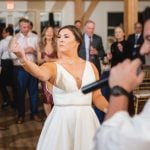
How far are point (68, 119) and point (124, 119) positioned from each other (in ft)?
6.40

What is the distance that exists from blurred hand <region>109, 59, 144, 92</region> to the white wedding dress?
1.87 metres

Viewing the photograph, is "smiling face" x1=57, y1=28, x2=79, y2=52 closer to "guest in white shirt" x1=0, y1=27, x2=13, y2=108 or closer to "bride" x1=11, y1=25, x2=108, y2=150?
"bride" x1=11, y1=25, x2=108, y2=150

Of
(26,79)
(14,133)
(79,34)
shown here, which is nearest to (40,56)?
(26,79)

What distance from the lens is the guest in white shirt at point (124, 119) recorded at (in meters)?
1.13

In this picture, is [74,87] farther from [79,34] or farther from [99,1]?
[99,1]

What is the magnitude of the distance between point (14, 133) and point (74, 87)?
2.80 meters

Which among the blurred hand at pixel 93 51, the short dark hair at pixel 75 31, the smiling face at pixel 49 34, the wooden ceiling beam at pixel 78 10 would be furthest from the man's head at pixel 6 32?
the wooden ceiling beam at pixel 78 10

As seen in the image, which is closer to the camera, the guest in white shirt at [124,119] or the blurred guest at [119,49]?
the guest in white shirt at [124,119]

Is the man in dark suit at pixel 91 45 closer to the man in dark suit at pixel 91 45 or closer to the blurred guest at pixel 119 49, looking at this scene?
the man in dark suit at pixel 91 45

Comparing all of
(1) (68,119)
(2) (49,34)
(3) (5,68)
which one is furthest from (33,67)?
(3) (5,68)

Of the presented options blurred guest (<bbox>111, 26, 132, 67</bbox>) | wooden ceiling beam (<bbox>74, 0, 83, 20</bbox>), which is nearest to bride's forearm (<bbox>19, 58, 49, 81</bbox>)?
blurred guest (<bbox>111, 26, 132, 67</bbox>)

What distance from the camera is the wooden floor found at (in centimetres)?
510

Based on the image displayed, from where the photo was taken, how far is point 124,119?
3.91ft

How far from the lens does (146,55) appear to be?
124 centimetres
